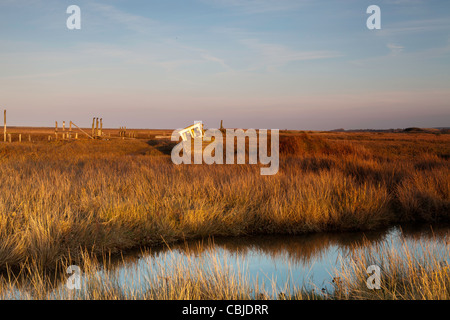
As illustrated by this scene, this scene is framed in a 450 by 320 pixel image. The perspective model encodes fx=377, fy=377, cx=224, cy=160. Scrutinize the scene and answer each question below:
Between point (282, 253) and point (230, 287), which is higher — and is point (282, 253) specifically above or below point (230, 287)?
below

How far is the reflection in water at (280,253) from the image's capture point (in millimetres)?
5391

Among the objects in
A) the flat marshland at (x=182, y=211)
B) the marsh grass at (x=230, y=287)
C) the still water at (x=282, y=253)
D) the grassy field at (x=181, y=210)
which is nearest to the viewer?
the marsh grass at (x=230, y=287)

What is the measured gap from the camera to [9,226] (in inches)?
232

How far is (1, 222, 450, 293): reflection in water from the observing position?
17.7 feet

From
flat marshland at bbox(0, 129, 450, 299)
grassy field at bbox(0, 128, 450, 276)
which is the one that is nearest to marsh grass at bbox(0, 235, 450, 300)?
flat marshland at bbox(0, 129, 450, 299)

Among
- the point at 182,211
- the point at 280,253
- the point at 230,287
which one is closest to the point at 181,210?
the point at 182,211

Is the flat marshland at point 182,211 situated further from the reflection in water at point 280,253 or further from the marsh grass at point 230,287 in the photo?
the reflection in water at point 280,253

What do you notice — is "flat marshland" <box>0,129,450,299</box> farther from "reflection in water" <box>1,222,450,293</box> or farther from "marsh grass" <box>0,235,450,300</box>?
"reflection in water" <box>1,222,450,293</box>

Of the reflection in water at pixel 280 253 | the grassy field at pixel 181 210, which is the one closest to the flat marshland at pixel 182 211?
the grassy field at pixel 181 210

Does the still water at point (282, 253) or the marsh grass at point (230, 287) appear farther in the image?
the still water at point (282, 253)

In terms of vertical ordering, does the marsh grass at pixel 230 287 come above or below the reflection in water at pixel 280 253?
above

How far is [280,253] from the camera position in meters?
6.55

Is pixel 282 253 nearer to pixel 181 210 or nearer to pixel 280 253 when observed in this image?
pixel 280 253
